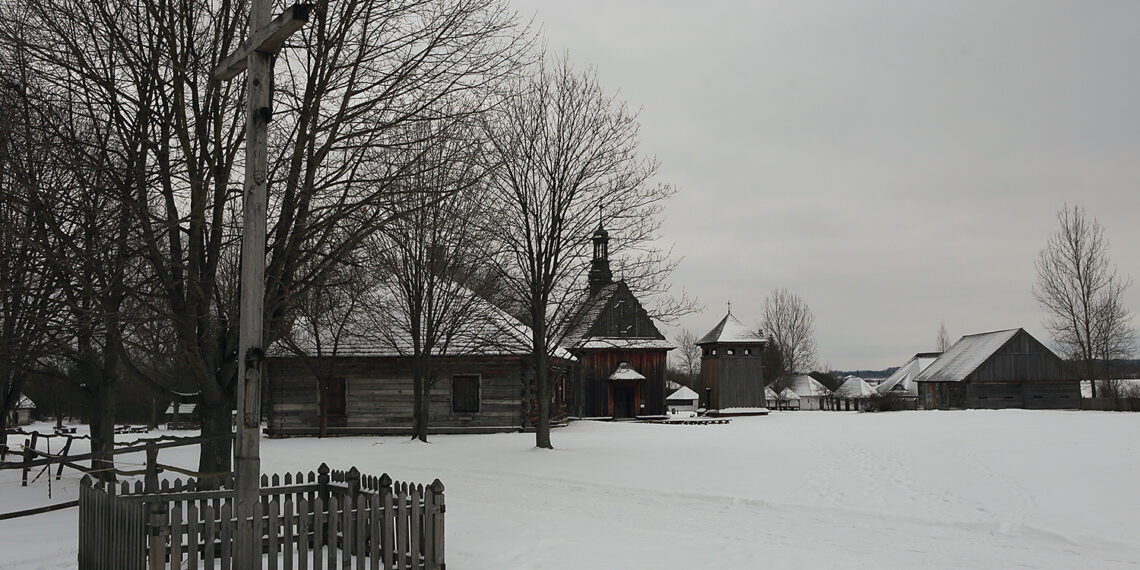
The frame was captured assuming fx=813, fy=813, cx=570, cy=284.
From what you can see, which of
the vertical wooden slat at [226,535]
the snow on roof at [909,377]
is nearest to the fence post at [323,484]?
the vertical wooden slat at [226,535]

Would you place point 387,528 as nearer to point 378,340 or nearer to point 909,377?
point 378,340

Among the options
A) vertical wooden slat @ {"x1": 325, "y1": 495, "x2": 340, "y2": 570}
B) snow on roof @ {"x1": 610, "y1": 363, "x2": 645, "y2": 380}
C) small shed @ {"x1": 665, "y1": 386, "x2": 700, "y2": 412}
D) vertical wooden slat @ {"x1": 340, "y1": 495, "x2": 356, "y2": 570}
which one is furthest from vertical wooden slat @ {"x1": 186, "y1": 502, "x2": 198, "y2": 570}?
small shed @ {"x1": 665, "y1": 386, "x2": 700, "y2": 412}

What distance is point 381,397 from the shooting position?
104 feet

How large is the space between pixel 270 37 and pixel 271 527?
15.3 ft

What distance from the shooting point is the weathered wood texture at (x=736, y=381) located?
52.6m

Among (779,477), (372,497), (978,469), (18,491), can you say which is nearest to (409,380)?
(18,491)

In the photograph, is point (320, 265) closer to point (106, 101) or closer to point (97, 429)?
point (106, 101)

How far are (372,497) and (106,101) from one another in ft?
20.5

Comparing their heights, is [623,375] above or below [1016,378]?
above

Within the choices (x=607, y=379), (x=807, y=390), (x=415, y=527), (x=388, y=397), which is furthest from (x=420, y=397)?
(x=807, y=390)

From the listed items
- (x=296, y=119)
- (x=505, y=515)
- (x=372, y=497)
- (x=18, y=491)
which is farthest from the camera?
(x=18, y=491)

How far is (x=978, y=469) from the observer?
18375 mm

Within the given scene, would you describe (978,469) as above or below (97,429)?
below

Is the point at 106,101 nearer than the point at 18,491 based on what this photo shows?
Yes
